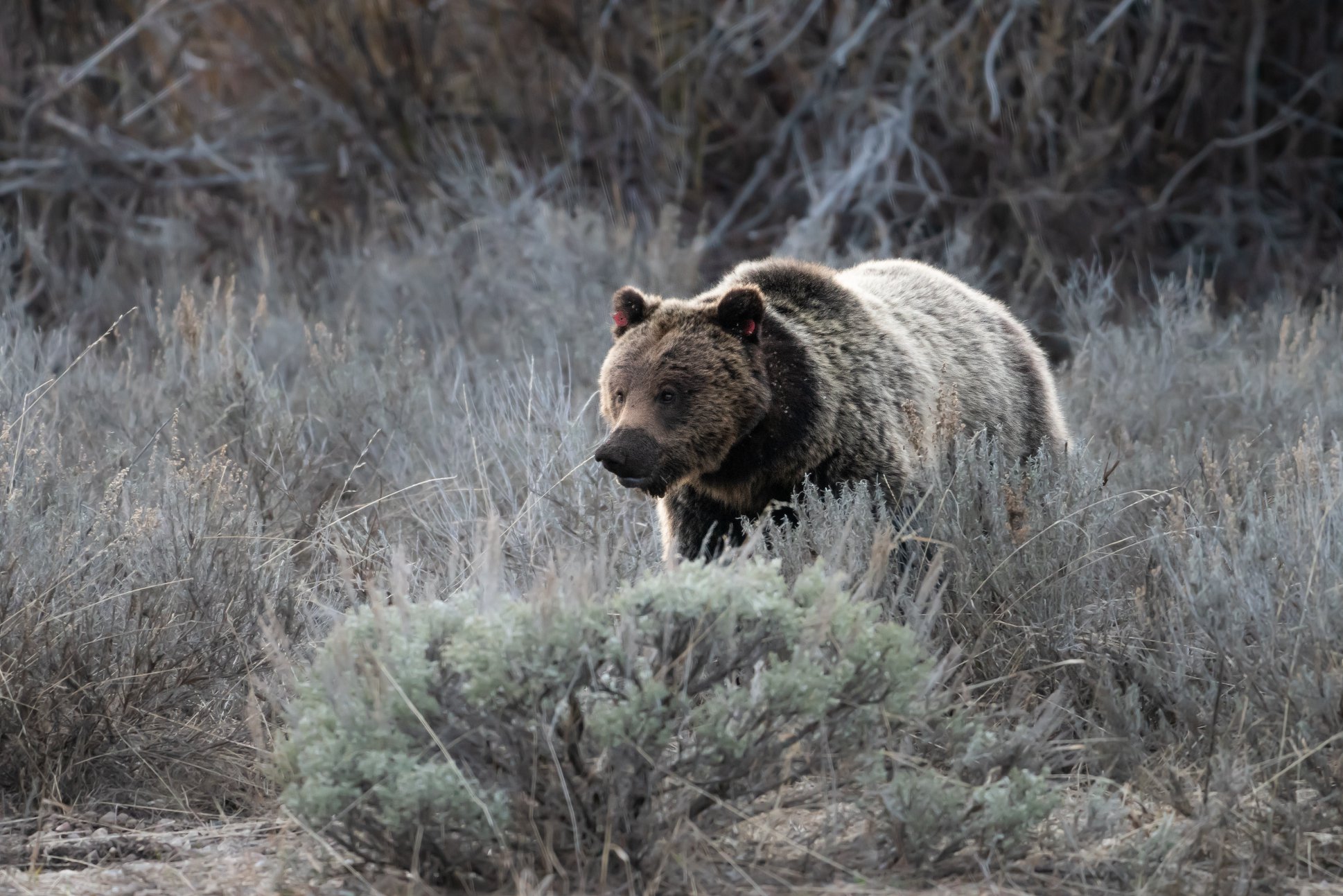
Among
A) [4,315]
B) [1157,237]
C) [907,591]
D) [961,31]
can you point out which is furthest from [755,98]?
[907,591]

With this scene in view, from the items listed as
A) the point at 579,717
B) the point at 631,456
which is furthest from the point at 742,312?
the point at 579,717

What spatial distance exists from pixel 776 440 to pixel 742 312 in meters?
0.44

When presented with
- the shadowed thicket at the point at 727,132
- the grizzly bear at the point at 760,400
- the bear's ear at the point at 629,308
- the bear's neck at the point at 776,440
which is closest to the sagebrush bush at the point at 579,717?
Result: the grizzly bear at the point at 760,400

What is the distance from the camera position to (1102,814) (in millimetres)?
3432

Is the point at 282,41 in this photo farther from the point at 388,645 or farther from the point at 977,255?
the point at 388,645

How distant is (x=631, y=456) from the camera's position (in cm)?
475

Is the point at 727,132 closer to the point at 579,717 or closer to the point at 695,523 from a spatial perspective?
the point at 695,523

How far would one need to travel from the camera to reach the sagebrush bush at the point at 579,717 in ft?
10.4

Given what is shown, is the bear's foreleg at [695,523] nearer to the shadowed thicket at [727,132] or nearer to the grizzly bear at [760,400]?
the grizzly bear at [760,400]

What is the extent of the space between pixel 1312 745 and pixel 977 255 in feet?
26.1

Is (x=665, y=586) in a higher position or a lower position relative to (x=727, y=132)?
higher

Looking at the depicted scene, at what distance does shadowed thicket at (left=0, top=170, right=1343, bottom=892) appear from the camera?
3.33 m

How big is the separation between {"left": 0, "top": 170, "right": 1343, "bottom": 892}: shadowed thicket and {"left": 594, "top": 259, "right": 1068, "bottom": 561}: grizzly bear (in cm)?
22

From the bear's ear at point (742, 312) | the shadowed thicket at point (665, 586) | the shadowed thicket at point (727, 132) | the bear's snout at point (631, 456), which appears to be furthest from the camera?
the shadowed thicket at point (727, 132)
